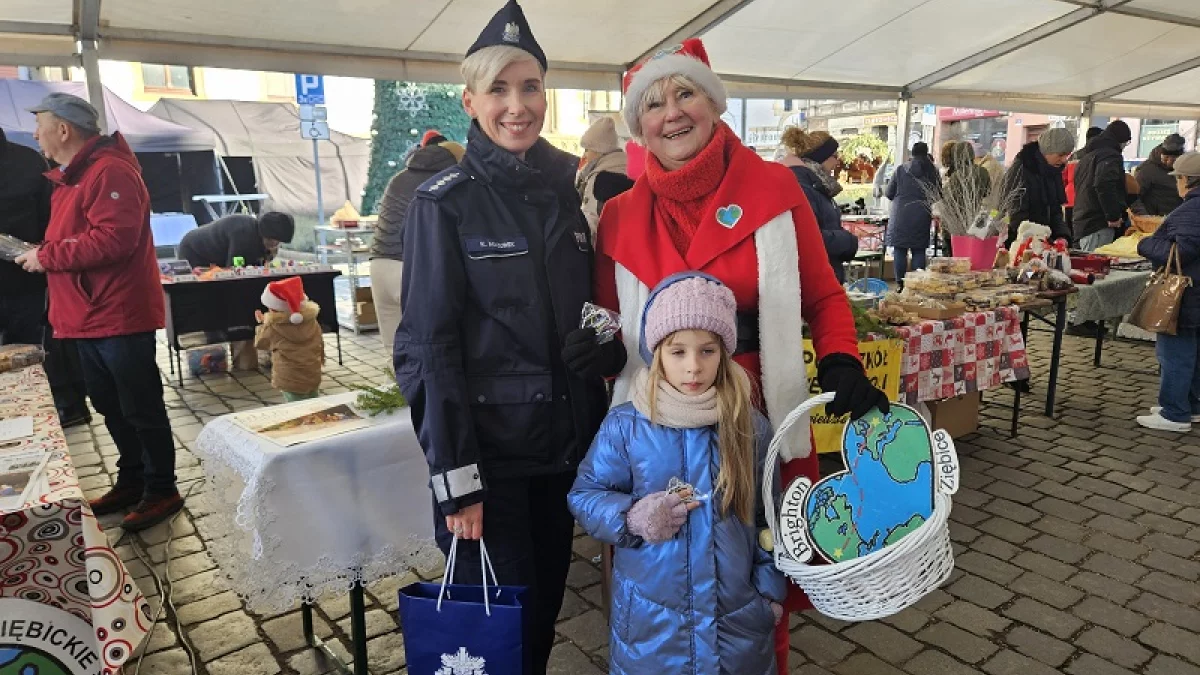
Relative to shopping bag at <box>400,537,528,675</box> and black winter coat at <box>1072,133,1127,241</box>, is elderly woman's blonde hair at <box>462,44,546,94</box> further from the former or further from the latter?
black winter coat at <box>1072,133,1127,241</box>

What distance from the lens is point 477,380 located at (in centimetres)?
174

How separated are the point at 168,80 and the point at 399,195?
21.9 metres

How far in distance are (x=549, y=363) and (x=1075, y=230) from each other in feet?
27.1

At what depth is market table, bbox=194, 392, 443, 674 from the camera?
2.25 meters

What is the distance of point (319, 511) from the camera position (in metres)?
2.33

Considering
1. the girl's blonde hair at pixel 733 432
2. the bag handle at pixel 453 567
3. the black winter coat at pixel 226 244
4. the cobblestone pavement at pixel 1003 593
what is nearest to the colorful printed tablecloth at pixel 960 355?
Answer: the cobblestone pavement at pixel 1003 593

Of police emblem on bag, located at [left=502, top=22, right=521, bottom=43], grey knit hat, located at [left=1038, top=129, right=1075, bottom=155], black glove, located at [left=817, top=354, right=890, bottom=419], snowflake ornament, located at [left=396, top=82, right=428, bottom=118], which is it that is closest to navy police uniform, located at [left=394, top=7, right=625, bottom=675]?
police emblem on bag, located at [left=502, top=22, right=521, bottom=43]

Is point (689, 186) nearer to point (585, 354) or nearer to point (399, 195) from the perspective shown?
point (585, 354)

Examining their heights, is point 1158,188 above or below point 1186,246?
above

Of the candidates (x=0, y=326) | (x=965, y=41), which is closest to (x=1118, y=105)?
(x=965, y=41)

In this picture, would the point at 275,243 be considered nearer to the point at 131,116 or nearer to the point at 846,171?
the point at 131,116

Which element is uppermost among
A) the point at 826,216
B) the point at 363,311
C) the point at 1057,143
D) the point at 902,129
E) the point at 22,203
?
the point at 902,129

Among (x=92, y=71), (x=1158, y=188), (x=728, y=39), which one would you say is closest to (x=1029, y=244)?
(x=728, y=39)

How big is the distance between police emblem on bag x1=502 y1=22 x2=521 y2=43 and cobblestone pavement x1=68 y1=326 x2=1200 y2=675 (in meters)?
1.78
